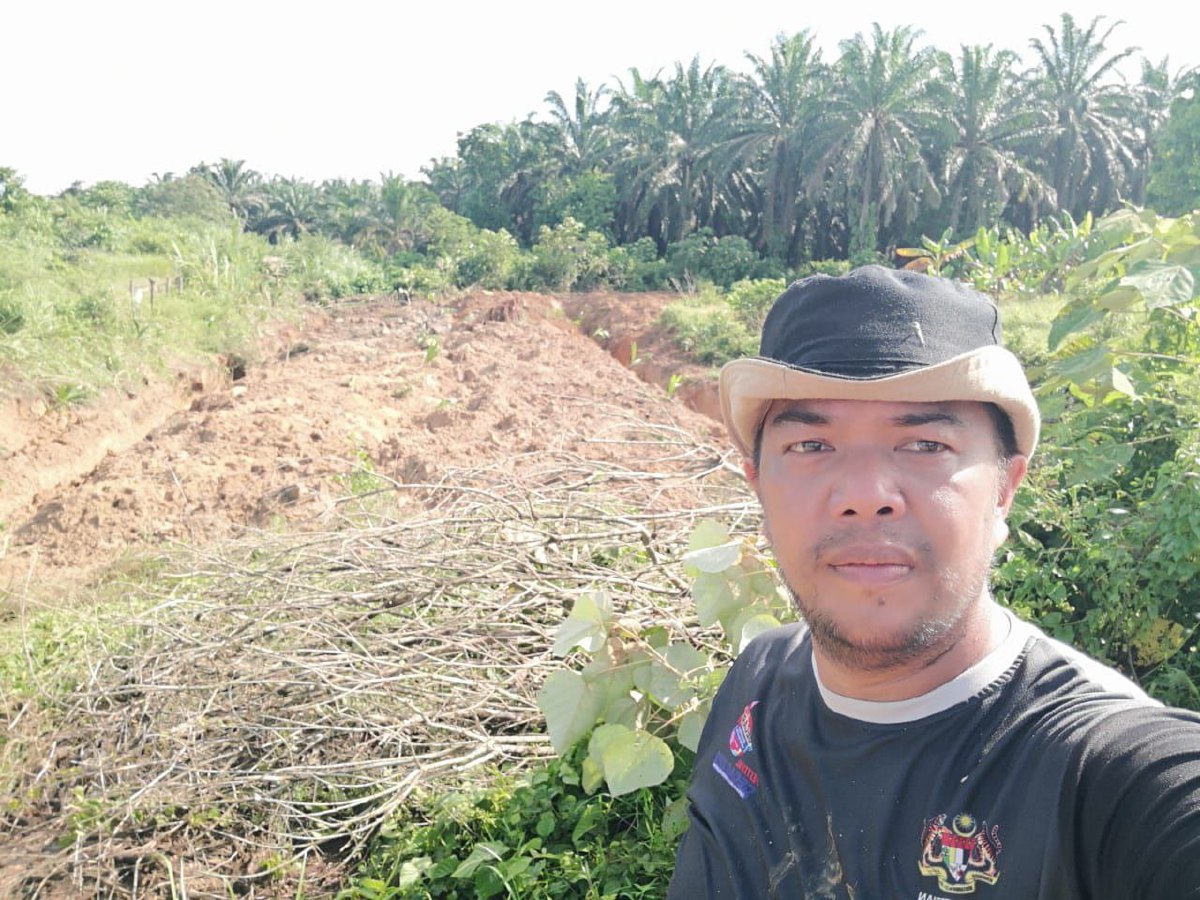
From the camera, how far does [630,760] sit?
90.4 inches

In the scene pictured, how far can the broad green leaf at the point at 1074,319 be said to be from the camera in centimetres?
240

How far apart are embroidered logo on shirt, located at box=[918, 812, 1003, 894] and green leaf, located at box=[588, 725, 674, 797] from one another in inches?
46.3

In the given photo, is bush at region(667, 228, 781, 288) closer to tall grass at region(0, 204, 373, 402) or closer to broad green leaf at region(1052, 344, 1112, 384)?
tall grass at region(0, 204, 373, 402)

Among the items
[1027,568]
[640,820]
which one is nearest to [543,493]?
[640,820]

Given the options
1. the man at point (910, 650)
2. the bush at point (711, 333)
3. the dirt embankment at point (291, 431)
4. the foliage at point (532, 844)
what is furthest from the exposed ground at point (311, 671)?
the bush at point (711, 333)

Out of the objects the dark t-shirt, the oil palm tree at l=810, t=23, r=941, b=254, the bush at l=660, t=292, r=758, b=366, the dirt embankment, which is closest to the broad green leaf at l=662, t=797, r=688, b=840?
the dark t-shirt

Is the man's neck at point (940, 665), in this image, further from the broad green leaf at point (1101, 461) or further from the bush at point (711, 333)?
the bush at point (711, 333)

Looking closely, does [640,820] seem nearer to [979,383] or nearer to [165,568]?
[979,383]

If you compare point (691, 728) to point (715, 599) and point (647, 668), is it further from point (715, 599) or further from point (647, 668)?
point (715, 599)

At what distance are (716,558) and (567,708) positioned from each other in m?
0.55

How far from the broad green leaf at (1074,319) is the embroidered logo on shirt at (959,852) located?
1.58m

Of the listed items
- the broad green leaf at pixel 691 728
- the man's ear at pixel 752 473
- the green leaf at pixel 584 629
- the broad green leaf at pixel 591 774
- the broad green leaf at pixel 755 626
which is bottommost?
the broad green leaf at pixel 591 774

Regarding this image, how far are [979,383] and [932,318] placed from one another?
0.11m

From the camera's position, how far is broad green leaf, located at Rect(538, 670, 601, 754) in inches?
94.5
